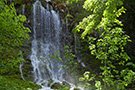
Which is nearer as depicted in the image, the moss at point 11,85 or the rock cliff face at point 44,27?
the moss at point 11,85

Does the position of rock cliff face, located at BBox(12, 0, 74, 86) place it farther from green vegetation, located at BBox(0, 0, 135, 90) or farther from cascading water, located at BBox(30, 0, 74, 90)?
green vegetation, located at BBox(0, 0, 135, 90)

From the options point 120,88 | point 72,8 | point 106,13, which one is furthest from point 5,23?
point 72,8

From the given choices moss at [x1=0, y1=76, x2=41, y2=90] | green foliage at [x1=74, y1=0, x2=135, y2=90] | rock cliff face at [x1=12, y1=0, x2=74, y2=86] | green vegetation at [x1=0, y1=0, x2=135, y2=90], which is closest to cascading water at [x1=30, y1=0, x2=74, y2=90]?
rock cliff face at [x1=12, y1=0, x2=74, y2=86]

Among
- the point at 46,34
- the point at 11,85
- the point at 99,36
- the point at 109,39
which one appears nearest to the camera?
the point at 109,39

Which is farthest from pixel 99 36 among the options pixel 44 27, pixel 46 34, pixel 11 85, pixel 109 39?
pixel 44 27

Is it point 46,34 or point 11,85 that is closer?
point 11,85

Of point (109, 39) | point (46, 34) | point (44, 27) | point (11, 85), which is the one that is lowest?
point (11, 85)

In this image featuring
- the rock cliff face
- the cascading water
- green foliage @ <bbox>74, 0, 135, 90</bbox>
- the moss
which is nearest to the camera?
green foliage @ <bbox>74, 0, 135, 90</bbox>

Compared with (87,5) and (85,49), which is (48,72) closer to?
(85,49)

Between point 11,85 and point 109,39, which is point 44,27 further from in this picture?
point 109,39

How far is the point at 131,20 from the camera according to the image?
7.23 meters

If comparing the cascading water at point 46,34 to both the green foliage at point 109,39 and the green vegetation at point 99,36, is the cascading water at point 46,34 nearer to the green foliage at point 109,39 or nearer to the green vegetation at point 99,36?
the green vegetation at point 99,36

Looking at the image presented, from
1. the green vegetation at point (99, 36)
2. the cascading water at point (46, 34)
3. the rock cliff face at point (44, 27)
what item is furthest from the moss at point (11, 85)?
the rock cliff face at point (44, 27)

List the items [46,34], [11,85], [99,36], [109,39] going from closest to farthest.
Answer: [109,39]
[99,36]
[11,85]
[46,34]
